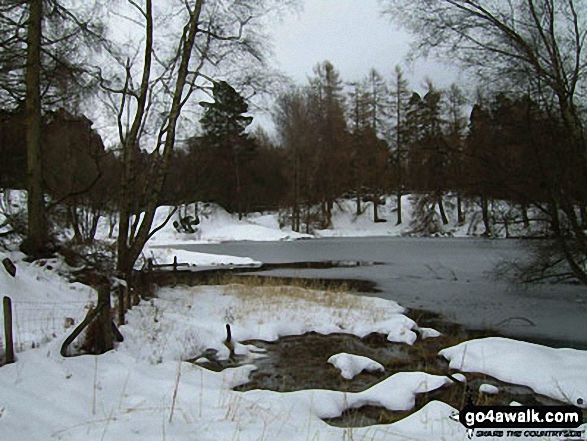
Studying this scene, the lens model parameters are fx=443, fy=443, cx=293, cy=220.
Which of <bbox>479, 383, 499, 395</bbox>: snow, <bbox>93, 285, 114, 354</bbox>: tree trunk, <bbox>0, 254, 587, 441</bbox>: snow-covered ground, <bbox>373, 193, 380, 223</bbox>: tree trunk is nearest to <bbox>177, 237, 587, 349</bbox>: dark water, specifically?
<bbox>0, 254, 587, 441</bbox>: snow-covered ground

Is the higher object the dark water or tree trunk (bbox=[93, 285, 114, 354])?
tree trunk (bbox=[93, 285, 114, 354])

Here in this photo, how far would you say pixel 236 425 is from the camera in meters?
4.32

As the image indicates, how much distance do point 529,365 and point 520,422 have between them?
2850 mm

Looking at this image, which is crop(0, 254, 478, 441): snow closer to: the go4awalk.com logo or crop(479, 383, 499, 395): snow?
the go4awalk.com logo

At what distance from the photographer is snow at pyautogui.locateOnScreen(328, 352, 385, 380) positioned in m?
7.06

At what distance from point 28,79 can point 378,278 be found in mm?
13908

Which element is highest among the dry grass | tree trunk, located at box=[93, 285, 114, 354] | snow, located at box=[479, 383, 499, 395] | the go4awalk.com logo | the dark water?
tree trunk, located at box=[93, 285, 114, 354]

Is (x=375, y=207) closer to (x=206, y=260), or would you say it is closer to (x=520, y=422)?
(x=206, y=260)

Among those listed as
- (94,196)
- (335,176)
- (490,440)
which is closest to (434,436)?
(490,440)

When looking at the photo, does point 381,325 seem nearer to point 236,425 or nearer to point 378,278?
point 236,425

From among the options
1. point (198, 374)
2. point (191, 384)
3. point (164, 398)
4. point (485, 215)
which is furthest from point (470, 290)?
point (164, 398)

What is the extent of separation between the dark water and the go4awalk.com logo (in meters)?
4.83

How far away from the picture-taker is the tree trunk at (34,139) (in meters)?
11.2

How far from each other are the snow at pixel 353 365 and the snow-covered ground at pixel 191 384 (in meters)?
0.81
